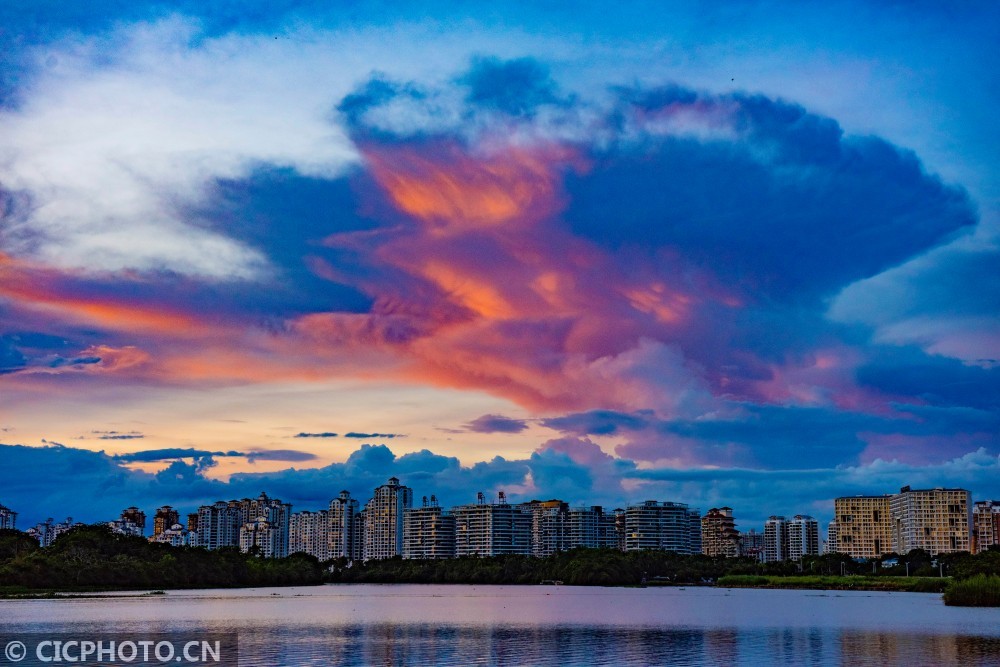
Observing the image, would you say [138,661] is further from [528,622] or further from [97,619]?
[528,622]

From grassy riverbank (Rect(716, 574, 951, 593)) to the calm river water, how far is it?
4751 centimetres

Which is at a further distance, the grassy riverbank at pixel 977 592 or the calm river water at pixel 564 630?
the grassy riverbank at pixel 977 592

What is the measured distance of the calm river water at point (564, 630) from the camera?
53000mm

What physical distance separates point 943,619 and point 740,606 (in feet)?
106

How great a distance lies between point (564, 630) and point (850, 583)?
117018 mm

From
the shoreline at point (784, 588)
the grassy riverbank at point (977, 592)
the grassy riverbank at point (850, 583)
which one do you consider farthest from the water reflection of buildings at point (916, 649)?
the grassy riverbank at point (850, 583)

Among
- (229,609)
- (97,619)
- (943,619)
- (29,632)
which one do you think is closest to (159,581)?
(229,609)

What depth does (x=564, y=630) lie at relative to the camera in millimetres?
73875

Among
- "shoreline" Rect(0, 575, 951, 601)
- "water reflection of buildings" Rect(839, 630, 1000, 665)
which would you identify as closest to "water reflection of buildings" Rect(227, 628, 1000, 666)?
"water reflection of buildings" Rect(839, 630, 1000, 665)

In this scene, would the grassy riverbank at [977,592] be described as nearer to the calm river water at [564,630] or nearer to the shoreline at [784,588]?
the calm river water at [564,630]

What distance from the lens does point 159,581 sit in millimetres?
159500

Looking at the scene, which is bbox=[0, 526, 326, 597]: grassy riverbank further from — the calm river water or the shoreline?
the calm river water

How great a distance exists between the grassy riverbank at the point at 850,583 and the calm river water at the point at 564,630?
4751 cm

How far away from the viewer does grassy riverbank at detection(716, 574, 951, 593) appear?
159 metres
